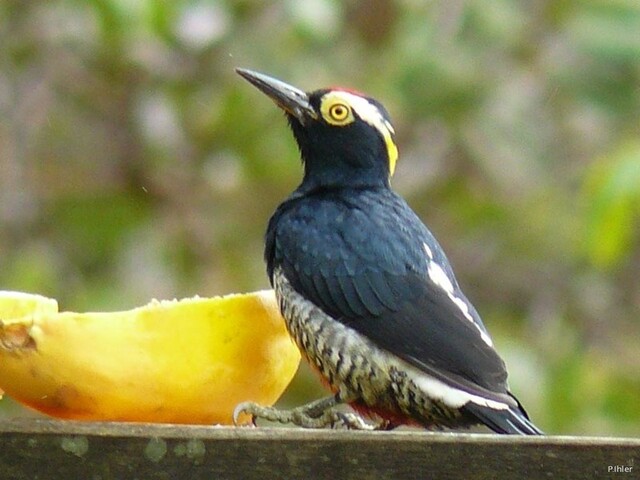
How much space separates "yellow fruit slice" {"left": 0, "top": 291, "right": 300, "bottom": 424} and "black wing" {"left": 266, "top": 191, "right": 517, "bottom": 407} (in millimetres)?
521

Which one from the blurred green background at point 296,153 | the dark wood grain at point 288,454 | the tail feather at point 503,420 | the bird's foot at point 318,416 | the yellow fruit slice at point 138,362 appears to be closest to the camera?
the dark wood grain at point 288,454

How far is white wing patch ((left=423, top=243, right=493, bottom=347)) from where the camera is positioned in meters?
2.96

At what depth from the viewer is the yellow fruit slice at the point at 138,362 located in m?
2.22

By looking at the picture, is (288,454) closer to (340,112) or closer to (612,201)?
(340,112)

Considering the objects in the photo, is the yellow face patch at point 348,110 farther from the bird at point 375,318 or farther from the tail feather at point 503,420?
the tail feather at point 503,420

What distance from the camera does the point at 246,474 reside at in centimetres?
195

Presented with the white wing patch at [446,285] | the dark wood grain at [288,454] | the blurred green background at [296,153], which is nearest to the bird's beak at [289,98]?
the white wing patch at [446,285]

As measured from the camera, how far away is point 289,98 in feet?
11.4

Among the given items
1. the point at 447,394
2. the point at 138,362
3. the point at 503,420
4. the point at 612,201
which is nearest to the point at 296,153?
the point at 612,201

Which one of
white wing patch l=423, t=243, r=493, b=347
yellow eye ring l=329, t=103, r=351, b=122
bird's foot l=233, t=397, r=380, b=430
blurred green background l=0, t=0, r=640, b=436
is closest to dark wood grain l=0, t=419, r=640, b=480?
bird's foot l=233, t=397, r=380, b=430

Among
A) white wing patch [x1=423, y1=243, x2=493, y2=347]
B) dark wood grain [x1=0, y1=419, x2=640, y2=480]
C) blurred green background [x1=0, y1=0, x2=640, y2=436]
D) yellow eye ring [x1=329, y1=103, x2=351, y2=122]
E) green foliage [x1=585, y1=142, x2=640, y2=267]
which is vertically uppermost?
blurred green background [x1=0, y1=0, x2=640, y2=436]

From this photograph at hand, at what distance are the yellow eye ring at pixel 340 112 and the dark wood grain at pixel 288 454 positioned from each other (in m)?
1.67

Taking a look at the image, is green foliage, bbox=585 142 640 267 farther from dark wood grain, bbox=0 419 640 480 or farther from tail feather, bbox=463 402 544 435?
dark wood grain, bbox=0 419 640 480

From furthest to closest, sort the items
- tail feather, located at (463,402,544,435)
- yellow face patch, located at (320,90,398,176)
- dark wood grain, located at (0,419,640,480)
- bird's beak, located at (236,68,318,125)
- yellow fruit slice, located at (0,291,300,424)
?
yellow face patch, located at (320,90,398,176), bird's beak, located at (236,68,318,125), tail feather, located at (463,402,544,435), yellow fruit slice, located at (0,291,300,424), dark wood grain, located at (0,419,640,480)
